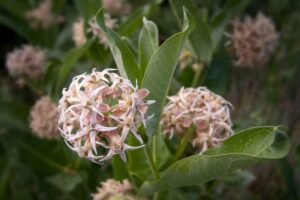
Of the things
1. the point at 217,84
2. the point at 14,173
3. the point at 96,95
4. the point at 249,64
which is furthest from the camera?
the point at 14,173

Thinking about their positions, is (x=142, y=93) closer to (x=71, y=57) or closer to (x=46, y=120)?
(x=71, y=57)

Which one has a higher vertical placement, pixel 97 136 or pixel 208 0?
pixel 208 0

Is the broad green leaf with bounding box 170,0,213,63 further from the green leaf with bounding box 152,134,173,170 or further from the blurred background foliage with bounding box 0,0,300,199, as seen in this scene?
the green leaf with bounding box 152,134,173,170

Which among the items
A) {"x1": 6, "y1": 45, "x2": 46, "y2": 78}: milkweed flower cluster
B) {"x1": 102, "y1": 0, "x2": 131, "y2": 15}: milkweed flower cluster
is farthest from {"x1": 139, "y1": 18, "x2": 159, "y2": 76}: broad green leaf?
{"x1": 6, "y1": 45, "x2": 46, "y2": 78}: milkweed flower cluster

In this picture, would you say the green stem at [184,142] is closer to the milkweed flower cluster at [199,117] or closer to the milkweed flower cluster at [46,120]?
the milkweed flower cluster at [199,117]

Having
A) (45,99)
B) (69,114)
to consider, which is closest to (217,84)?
(45,99)

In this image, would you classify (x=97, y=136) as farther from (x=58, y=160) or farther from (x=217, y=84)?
(x=58, y=160)

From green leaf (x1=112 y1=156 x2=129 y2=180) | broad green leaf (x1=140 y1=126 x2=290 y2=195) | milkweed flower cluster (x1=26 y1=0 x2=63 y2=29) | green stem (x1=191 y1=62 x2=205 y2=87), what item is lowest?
broad green leaf (x1=140 y1=126 x2=290 y2=195)
